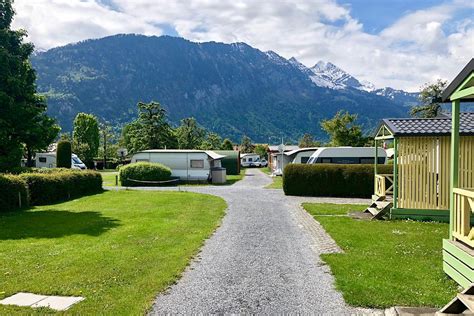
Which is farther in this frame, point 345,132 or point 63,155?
point 345,132

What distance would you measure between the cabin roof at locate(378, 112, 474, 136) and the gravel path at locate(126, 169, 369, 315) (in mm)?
4450

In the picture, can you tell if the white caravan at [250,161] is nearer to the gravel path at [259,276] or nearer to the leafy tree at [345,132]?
the leafy tree at [345,132]

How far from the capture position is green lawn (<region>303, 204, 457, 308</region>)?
20.1ft

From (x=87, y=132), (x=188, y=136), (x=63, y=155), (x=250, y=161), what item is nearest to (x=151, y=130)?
(x=188, y=136)

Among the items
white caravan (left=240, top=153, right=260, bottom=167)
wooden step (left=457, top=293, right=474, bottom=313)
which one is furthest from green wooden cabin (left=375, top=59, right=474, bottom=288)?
white caravan (left=240, top=153, right=260, bottom=167)

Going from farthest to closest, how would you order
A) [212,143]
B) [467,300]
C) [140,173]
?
1. [212,143]
2. [140,173]
3. [467,300]

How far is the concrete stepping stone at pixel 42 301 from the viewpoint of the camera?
5703 millimetres

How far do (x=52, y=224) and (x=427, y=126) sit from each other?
12.6 meters

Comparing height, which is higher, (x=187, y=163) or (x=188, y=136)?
(x=188, y=136)

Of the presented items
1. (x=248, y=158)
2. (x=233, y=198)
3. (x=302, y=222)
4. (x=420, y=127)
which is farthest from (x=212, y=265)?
(x=248, y=158)

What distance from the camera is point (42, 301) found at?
5.87m

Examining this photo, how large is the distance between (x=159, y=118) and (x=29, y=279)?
46.0m

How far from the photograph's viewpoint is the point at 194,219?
13.7 meters

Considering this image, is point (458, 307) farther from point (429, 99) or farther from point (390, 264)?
point (429, 99)
